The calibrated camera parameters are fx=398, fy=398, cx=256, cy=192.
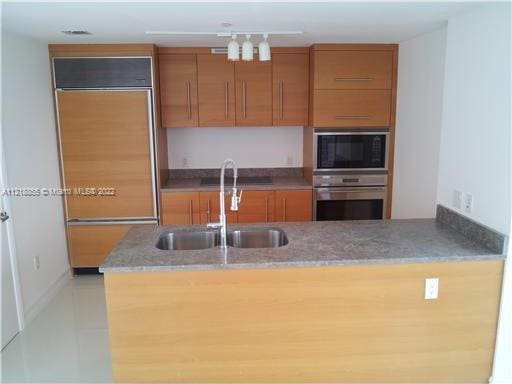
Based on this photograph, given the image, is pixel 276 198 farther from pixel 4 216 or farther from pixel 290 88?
pixel 4 216

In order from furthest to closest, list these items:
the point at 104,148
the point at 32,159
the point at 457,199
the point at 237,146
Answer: the point at 237,146
the point at 104,148
the point at 32,159
the point at 457,199

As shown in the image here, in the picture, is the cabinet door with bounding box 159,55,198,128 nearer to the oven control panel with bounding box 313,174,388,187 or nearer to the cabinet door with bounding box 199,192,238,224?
the cabinet door with bounding box 199,192,238,224

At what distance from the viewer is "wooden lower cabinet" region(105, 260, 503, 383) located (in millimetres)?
2098

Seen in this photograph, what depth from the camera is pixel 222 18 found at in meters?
2.65

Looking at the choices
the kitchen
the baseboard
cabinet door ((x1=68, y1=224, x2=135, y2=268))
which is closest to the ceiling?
the kitchen

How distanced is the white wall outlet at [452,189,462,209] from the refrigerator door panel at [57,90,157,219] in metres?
2.61

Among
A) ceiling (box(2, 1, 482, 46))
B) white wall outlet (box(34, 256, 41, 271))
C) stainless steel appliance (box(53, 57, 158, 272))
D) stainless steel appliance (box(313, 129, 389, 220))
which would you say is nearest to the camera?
ceiling (box(2, 1, 482, 46))

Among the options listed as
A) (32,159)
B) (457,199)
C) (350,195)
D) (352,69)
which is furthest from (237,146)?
(457,199)

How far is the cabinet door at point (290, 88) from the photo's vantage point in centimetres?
394

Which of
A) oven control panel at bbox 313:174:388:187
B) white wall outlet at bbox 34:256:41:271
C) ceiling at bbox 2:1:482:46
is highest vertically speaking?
ceiling at bbox 2:1:482:46

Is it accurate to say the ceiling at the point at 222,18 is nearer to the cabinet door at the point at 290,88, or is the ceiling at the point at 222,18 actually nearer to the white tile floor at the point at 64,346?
the cabinet door at the point at 290,88

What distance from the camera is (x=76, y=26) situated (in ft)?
9.41

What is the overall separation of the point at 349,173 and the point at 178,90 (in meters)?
1.88

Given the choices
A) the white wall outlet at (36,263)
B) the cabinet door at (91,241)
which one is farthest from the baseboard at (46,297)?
the white wall outlet at (36,263)
